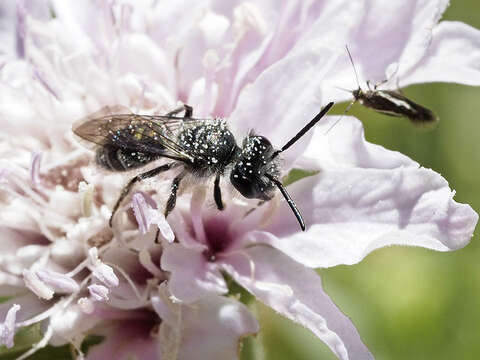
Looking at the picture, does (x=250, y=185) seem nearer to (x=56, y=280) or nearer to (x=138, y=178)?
(x=138, y=178)

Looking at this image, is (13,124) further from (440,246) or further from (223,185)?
(440,246)

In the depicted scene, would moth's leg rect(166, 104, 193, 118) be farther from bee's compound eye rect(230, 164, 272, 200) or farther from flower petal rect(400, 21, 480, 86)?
flower petal rect(400, 21, 480, 86)

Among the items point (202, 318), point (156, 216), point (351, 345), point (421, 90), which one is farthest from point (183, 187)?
point (421, 90)

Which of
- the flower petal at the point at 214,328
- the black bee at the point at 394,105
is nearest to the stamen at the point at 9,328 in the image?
the flower petal at the point at 214,328

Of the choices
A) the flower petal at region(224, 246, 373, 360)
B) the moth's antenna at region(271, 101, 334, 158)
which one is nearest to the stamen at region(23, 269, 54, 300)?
the flower petal at region(224, 246, 373, 360)

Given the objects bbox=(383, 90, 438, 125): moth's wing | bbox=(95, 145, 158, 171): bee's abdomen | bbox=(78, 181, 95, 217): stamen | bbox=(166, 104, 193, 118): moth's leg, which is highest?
bbox=(383, 90, 438, 125): moth's wing

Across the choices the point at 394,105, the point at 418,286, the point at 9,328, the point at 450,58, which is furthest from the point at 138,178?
the point at 418,286
